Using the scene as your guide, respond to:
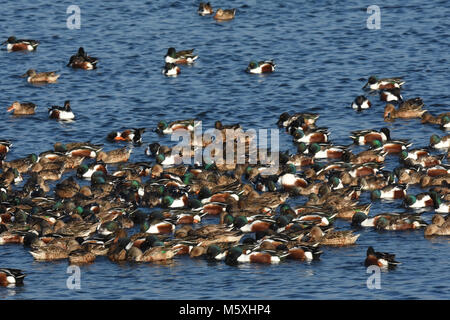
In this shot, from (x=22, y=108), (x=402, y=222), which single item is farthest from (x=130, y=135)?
(x=402, y=222)

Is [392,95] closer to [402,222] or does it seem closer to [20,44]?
[402,222]

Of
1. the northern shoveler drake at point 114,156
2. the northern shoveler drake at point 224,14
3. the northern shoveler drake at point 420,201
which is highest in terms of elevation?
the northern shoveler drake at point 224,14

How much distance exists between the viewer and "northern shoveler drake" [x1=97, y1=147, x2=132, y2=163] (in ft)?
151

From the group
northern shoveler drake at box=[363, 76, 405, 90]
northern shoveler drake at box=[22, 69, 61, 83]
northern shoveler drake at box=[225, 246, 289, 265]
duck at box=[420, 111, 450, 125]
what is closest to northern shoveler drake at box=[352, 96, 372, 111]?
northern shoveler drake at box=[363, 76, 405, 90]

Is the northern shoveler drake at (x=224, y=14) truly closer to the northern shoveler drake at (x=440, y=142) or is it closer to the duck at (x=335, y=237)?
the northern shoveler drake at (x=440, y=142)

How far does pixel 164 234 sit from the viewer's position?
37.8m

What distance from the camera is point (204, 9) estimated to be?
70.2m

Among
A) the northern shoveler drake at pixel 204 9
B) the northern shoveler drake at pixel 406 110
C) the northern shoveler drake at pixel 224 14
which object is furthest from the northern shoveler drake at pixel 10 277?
the northern shoveler drake at pixel 204 9

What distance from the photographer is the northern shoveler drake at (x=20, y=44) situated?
6366 cm

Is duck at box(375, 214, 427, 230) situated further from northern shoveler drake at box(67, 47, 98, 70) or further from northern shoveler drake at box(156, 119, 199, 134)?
northern shoveler drake at box(67, 47, 98, 70)

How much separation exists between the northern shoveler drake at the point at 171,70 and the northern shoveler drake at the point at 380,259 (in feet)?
88.9

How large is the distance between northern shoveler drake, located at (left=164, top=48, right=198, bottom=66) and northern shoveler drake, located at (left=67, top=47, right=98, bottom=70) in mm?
3758
